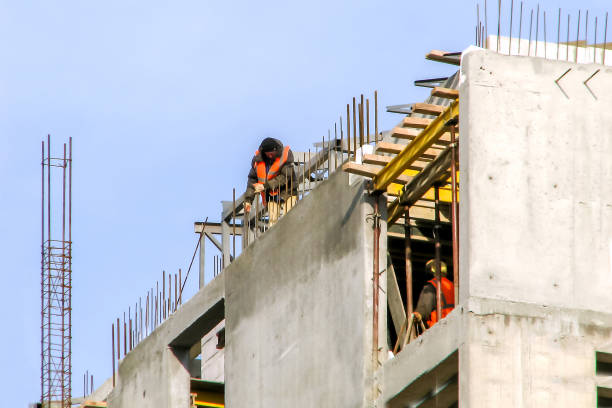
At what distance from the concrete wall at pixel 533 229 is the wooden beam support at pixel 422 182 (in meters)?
1.35

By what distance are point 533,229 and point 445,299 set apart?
2.71m

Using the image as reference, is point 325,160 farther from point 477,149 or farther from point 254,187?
point 477,149

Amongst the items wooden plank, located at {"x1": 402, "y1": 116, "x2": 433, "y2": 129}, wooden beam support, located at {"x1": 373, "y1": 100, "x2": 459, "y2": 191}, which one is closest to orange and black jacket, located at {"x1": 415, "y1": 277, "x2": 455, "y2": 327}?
wooden beam support, located at {"x1": 373, "y1": 100, "x2": 459, "y2": 191}

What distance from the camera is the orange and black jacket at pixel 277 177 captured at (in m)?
33.4

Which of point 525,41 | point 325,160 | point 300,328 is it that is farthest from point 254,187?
point 525,41

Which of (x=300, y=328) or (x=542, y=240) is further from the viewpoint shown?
(x=300, y=328)

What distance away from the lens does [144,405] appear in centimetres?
3772

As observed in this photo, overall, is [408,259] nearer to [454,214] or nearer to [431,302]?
[431,302]

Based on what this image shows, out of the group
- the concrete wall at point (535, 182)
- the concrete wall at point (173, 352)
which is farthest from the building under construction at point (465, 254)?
the concrete wall at point (173, 352)

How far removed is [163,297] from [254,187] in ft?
16.4

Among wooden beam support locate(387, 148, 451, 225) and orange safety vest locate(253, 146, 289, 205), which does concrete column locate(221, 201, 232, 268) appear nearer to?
orange safety vest locate(253, 146, 289, 205)

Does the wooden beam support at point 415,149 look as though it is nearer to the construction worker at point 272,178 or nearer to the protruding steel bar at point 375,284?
the protruding steel bar at point 375,284

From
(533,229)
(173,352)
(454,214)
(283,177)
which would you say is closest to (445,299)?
(454,214)

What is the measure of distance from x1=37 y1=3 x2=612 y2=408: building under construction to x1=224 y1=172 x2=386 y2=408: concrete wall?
0.12 ft
